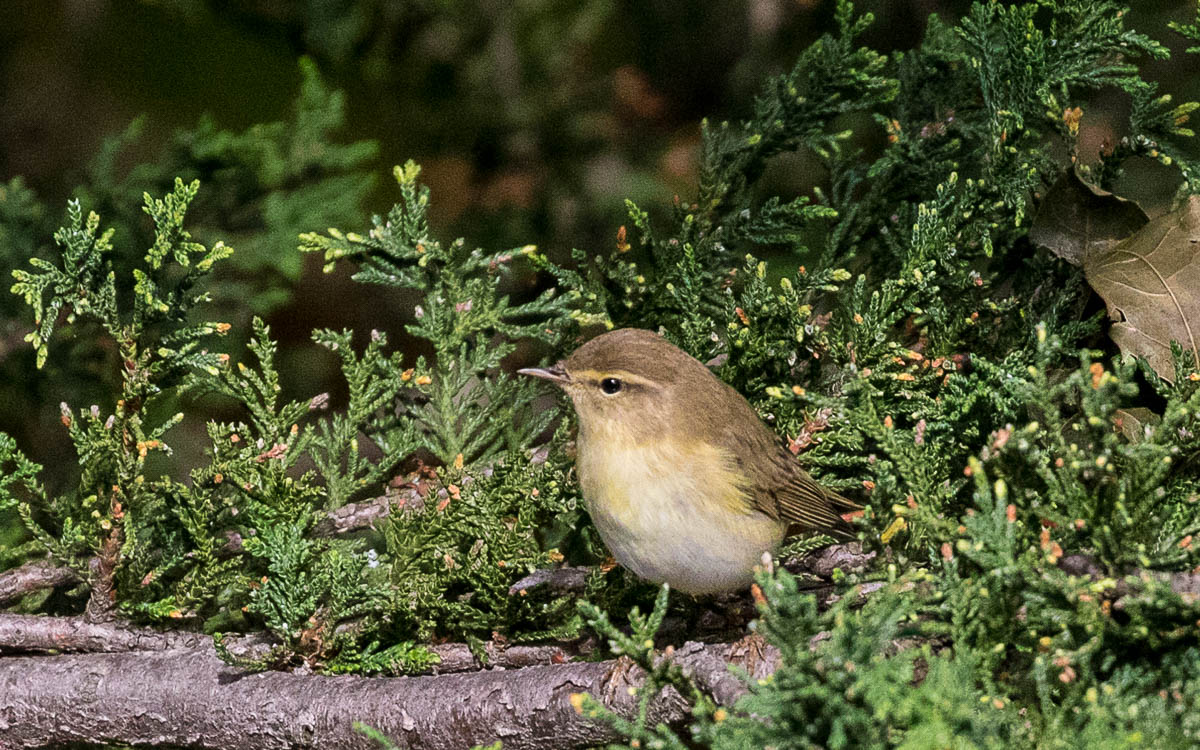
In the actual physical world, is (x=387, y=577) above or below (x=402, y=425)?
below

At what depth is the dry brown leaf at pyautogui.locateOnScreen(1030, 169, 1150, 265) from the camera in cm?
277

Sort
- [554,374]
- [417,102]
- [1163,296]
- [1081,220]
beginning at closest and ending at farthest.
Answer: [1163,296] → [1081,220] → [554,374] → [417,102]

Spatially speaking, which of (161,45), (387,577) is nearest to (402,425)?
(387,577)

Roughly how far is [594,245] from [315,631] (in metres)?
2.50

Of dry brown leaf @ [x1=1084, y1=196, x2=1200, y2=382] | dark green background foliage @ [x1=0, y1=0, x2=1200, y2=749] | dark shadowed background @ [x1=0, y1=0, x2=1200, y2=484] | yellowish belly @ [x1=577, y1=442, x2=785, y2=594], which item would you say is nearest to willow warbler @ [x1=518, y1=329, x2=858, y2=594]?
yellowish belly @ [x1=577, y1=442, x2=785, y2=594]

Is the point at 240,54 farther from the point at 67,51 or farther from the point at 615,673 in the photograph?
the point at 615,673

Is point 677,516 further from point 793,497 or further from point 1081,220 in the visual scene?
point 1081,220

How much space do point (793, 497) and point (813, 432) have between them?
0.25m

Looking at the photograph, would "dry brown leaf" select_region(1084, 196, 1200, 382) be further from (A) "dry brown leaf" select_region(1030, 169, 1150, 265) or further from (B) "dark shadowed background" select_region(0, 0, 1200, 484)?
(B) "dark shadowed background" select_region(0, 0, 1200, 484)

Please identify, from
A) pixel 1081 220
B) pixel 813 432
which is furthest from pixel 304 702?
pixel 1081 220

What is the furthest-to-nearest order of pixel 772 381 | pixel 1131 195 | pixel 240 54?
pixel 240 54 → pixel 1131 195 → pixel 772 381

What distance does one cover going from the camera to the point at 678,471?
9.17ft

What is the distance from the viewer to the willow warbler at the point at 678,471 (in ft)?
8.84

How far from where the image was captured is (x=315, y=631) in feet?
8.97
